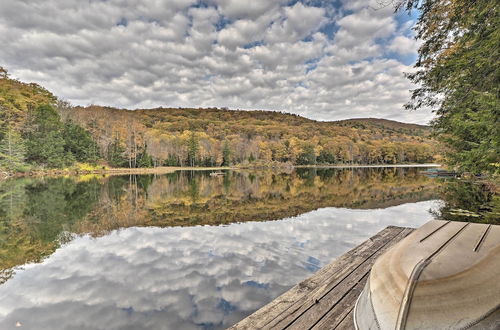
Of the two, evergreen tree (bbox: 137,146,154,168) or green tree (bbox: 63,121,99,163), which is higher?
green tree (bbox: 63,121,99,163)

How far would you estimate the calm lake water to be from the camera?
4.87m

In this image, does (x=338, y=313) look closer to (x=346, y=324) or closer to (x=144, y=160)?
(x=346, y=324)

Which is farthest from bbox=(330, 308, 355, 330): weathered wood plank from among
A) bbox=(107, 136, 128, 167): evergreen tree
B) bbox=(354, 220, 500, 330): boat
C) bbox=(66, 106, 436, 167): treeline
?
bbox=(107, 136, 128, 167): evergreen tree

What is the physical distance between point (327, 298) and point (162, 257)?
18.4ft

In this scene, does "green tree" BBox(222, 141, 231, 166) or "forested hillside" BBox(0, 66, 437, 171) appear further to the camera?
"green tree" BBox(222, 141, 231, 166)

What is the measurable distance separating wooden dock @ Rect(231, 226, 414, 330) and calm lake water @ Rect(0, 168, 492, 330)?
4.89 feet

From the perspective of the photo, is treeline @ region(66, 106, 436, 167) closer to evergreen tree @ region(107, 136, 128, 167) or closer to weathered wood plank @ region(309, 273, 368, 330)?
evergreen tree @ region(107, 136, 128, 167)

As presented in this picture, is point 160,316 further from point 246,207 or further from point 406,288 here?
point 246,207

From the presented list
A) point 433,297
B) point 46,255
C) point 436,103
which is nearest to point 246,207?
point 46,255

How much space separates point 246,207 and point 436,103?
36.3 feet

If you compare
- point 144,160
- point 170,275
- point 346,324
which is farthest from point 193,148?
point 346,324

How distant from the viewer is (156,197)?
20.1 metres

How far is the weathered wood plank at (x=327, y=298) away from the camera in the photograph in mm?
3018

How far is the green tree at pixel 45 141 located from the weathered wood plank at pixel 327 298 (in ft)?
173
